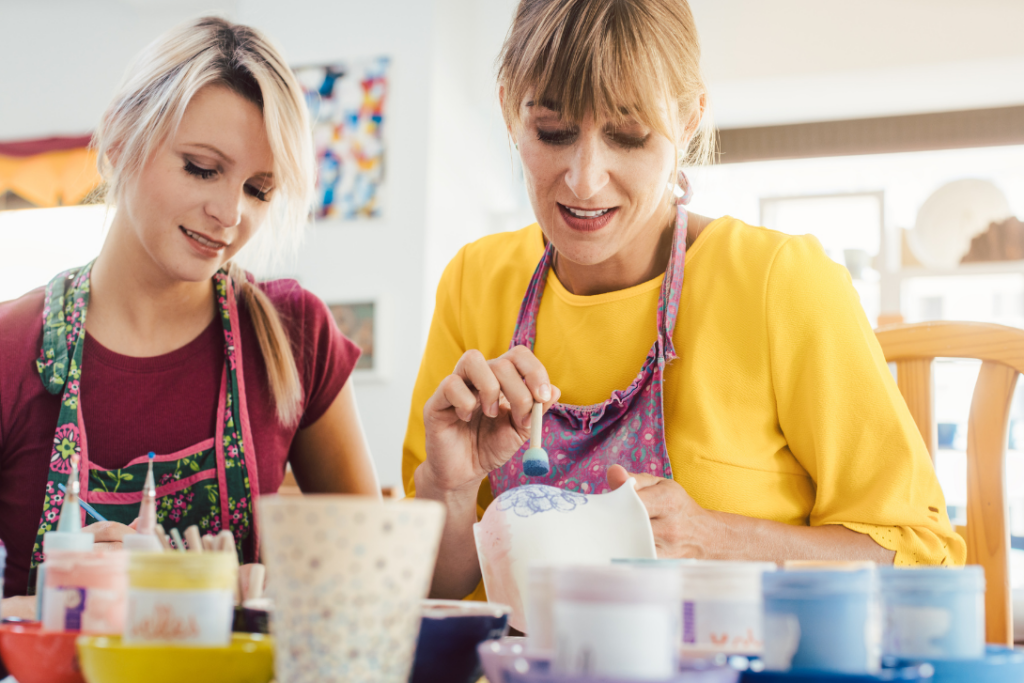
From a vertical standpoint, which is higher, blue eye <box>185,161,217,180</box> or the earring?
blue eye <box>185,161,217,180</box>

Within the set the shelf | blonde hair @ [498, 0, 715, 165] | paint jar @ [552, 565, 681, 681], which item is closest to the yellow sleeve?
blonde hair @ [498, 0, 715, 165]

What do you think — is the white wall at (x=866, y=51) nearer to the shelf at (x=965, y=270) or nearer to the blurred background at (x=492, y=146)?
the blurred background at (x=492, y=146)

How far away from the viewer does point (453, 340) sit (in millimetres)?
1229

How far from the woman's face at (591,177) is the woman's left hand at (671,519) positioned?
1.07 ft

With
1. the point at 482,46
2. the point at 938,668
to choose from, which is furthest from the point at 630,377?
the point at 482,46

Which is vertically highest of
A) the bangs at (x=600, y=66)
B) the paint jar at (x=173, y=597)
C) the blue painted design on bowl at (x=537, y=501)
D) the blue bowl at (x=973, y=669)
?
the bangs at (x=600, y=66)

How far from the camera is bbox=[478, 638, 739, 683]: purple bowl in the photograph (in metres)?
0.33

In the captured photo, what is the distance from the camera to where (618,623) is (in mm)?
331

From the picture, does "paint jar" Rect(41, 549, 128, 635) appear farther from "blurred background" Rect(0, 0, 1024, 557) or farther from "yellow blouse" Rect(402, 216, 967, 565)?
"blurred background" Rect(0, 0, 1024, 557)

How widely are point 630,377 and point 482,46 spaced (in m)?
3.62

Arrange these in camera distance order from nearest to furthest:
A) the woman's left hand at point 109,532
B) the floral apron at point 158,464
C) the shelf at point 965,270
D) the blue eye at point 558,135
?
1. the woman's left hand at point 109,532
2. the blue eye at point 558,135
3. the floral apron at point 158,464
4. the shelf at point 965,270

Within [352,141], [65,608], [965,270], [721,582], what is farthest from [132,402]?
[965,270]

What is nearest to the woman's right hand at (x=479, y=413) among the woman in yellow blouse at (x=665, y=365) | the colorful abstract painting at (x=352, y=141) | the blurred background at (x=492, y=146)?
the woman in yellow blouse at (x=665, y=365)

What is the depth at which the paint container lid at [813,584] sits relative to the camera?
371 mm
